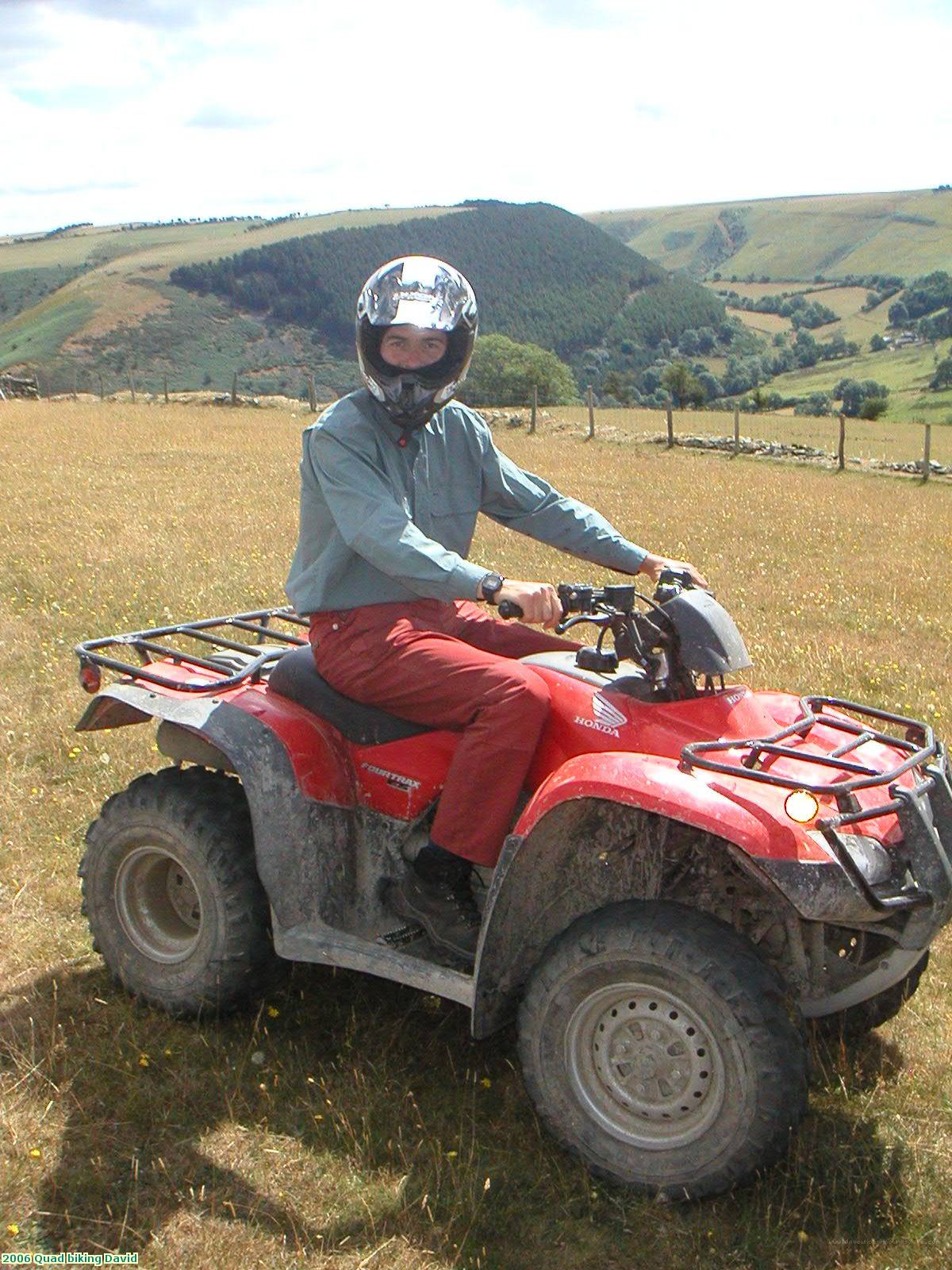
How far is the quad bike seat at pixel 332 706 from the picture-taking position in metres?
4.05

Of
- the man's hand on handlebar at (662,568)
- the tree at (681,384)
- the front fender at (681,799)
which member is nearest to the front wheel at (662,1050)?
the front fender at (681,799)

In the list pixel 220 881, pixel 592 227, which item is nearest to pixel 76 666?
pixel 220 881

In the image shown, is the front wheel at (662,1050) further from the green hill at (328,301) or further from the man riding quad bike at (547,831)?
the green hill at (328,301)

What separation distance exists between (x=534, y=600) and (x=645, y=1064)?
125 centimetres

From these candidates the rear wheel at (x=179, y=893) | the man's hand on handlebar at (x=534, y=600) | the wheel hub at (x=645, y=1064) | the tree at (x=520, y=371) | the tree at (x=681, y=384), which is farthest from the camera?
the tree at (x=681, y=384)

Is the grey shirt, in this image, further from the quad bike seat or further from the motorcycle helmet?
the quad bike seat

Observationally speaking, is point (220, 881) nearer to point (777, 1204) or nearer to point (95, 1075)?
point (95, 1075)

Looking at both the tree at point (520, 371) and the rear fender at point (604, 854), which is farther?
Answer: the tree at point (520, 371)

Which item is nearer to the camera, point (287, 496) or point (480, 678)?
point (480, 678)

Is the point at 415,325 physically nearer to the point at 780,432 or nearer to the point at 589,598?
the point at 589,598

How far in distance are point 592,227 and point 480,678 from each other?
13409cm

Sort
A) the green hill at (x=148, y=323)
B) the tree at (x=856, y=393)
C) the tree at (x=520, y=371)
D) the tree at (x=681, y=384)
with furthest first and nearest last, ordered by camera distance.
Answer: the green hill at (x=148, y=323), the tree at (x=856, y=393), the tree at (x=681, y=384), the tree at (x=520, y=371)

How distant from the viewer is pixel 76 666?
8750 millimetres

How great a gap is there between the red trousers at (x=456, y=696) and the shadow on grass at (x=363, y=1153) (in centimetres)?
82
